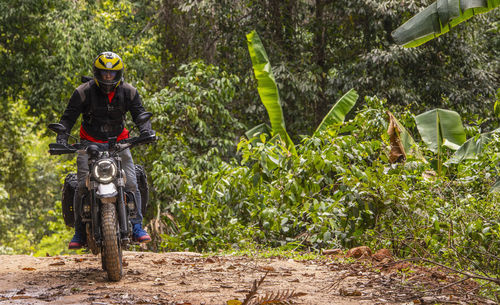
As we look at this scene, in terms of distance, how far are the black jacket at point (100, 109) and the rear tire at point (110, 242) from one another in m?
0.94

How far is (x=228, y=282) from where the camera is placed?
5.34 metres

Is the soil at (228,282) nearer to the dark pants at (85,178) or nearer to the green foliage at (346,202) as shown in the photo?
the dark pants at (85,178)

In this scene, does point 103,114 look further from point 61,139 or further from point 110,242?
point 110,242

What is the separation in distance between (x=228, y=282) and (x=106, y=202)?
4.02 ft

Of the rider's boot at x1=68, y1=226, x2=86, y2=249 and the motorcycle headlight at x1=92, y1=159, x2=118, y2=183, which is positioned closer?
the motorcycle headlight at x1=92, y1=159, x2=118, y2=183

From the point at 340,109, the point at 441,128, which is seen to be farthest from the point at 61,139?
the point at 340,109

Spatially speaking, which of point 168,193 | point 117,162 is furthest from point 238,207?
point 117,162

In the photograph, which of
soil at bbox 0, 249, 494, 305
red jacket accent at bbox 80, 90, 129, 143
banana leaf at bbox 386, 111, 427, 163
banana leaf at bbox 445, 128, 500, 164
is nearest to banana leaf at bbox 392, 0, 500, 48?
banana leaf at bbox 386, 111, 427, 163

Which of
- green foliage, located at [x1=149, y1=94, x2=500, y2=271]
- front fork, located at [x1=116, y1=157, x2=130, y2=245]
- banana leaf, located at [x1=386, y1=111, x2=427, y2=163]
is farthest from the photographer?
banana leaf, located at [x1=386, y1=111, x2=427, y2=163]

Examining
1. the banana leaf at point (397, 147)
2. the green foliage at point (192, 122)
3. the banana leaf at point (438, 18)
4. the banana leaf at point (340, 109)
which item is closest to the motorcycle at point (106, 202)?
the banana leaf at point (438, 18)

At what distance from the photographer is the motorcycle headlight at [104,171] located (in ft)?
17.6

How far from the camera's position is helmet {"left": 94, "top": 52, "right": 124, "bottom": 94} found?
18.7 feet

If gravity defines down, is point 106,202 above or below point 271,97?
below

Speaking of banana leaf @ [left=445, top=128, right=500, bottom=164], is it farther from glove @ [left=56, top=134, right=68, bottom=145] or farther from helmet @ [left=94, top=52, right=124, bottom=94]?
glove @ [left=56, top=134, right=68, bottom=145]
